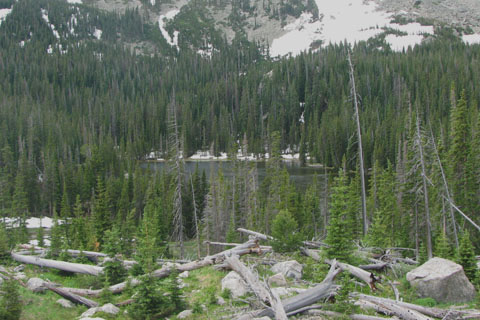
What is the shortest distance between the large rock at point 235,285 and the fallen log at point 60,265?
545 cm

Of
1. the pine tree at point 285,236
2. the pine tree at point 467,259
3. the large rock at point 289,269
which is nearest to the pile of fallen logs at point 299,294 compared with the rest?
the pine tree at point 285,236

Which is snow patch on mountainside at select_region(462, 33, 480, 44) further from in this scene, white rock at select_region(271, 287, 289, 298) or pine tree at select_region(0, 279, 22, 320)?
pine tree at select_region(0, 279, 22, 320)

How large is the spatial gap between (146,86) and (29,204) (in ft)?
387

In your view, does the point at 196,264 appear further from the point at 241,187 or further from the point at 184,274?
the point at 241,187

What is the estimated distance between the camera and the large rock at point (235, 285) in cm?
1210

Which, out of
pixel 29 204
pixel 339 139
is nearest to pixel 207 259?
pixel 29 204

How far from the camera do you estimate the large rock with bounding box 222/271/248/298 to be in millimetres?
12103

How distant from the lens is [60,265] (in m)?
16.4

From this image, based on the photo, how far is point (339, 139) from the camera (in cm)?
10588

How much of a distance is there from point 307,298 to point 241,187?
136ft

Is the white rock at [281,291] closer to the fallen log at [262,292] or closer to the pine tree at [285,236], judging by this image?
the fallen log at [262,292]

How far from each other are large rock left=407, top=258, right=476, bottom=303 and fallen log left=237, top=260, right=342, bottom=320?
9.75ft

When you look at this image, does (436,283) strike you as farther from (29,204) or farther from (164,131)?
(164,131)

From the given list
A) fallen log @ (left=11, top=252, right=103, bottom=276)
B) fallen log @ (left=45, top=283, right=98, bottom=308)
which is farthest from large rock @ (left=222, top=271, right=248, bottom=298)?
fallen log @ (left=11, top=252, right=103, bottom=276)
